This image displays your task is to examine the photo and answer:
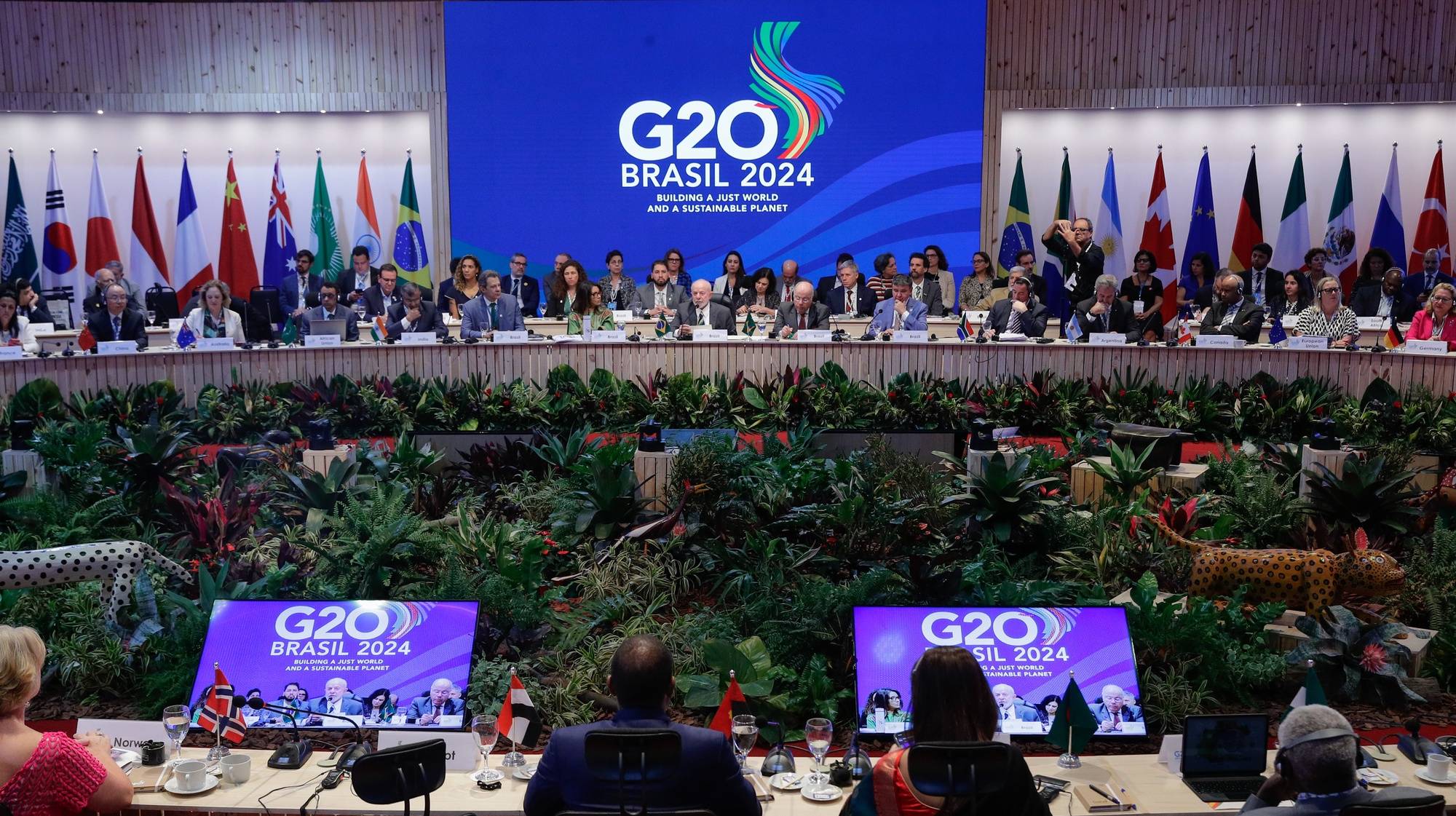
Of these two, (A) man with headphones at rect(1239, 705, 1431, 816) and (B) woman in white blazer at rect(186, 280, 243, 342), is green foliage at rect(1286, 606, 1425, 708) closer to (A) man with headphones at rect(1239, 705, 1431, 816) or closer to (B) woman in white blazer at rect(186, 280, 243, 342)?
(A) man with headphones at rect(1239, 705, 1431, 816)

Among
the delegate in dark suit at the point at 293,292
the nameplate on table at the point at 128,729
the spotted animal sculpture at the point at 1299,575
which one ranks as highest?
the delegate in dark suit at the point at 293,292

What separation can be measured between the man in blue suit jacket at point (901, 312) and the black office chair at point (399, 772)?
690 centimetres

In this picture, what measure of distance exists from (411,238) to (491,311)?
10.6 ft

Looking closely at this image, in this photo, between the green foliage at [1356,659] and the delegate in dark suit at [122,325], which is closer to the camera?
the green foliage at [1356,659]

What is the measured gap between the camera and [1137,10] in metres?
11.8

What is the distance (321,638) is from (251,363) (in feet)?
16.8

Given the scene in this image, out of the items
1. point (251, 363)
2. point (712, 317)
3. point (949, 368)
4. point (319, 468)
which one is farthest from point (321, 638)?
point (712, 317)

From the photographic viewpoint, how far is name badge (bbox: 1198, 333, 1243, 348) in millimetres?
8250

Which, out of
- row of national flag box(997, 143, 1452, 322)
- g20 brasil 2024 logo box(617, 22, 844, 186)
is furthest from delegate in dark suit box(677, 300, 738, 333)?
row of national flag box(997, 143, 1452, 322)

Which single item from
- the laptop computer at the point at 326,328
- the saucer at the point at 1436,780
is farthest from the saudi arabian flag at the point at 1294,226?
the saucer at the point at 1436,780

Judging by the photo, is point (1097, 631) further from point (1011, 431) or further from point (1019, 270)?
point (1019, 270)

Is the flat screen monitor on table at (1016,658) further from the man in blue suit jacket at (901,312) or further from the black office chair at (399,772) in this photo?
the man in blue suit jacket at (901,312)

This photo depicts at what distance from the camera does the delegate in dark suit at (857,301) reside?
1056cm

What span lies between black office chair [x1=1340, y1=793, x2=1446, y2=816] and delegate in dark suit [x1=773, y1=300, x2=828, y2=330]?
7210mm
